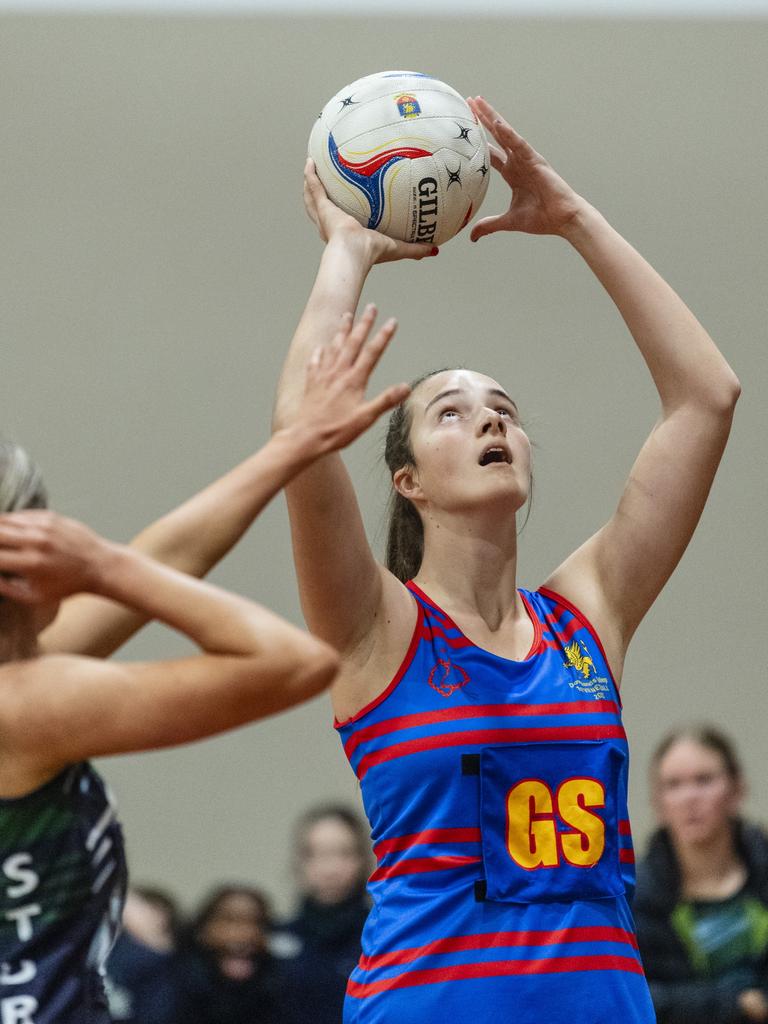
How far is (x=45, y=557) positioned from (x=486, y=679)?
1.00 m

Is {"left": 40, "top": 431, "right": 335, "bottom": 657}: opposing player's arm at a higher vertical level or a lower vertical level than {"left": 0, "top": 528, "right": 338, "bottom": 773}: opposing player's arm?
higher

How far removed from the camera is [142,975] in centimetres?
473

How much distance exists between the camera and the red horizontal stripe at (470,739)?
244 cm

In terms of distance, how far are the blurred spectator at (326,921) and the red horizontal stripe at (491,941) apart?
7.39 ft

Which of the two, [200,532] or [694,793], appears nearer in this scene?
[200,532]

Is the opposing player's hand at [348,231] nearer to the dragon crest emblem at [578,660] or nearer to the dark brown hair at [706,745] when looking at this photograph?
the dragon crest emblem at [578,660]

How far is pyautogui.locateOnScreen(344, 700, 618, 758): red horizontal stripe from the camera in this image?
2.46 m

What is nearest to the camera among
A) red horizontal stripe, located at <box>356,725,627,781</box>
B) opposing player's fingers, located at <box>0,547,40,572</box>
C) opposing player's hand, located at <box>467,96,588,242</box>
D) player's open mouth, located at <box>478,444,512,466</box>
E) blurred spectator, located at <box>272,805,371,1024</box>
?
opposing player's fingers, located at <box>0,547,40,572</box>

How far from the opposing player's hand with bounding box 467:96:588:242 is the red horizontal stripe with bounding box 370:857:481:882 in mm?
1300

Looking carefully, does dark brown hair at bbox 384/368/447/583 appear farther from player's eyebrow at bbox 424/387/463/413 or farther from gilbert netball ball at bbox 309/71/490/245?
gilbert netball ball at bbox 309/71/490/245

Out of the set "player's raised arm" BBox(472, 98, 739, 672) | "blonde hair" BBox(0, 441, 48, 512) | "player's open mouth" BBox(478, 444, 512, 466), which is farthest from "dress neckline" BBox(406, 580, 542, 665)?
"blonde hair" BBox(0, 441, 48, 512)

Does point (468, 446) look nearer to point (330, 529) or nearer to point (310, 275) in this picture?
point (330, 529)

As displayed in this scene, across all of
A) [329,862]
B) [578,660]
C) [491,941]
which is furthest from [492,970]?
[329,862]

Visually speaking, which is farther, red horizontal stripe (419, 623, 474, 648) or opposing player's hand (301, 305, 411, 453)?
red horizontal stripe (419, 623, 474, 648)
